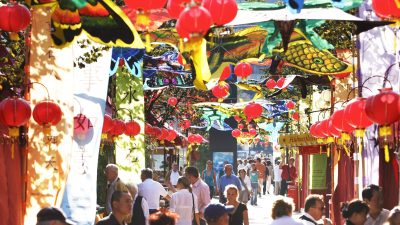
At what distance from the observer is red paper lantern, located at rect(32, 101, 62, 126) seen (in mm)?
11711

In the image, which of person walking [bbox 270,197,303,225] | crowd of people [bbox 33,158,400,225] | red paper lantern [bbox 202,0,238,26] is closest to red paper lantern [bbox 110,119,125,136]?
crowd of people [bbox 33,158,400,225]

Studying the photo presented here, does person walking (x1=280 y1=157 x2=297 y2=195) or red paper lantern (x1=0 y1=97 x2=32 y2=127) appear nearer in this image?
red paper lantern (x1=0 y1=97 x2=32 y2=127)

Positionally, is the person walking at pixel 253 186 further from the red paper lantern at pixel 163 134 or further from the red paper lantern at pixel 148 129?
the red paper lantern at pixel 148 129

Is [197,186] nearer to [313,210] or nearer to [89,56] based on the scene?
[89,56]

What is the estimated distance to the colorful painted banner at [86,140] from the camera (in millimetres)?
12731

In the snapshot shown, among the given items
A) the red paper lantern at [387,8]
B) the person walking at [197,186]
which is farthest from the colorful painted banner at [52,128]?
the person walking at [197,186]

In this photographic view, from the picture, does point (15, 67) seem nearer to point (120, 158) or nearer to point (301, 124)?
point (120, 158)

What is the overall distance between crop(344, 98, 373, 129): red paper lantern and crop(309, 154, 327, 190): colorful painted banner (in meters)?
13.7

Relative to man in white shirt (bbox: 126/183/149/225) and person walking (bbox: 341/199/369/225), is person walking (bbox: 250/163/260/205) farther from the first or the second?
person walking (bbox: 341/199/369/225)

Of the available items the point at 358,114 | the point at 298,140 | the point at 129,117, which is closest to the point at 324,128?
the point at 129,117

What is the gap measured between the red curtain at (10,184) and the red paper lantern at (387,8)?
5.44 meters

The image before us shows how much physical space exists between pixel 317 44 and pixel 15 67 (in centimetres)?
479

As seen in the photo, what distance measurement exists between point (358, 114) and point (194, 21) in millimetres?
5073

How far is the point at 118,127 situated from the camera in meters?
18.9
